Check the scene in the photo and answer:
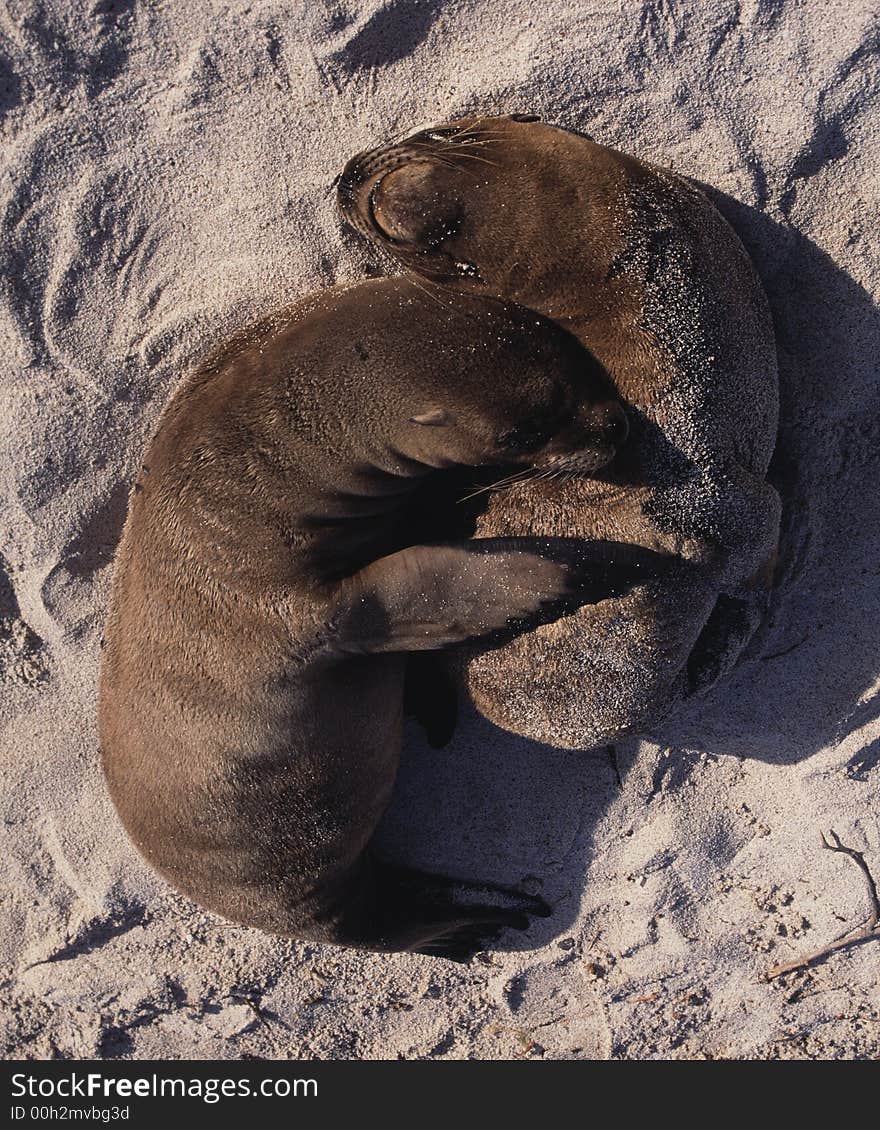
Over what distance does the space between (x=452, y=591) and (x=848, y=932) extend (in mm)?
2859

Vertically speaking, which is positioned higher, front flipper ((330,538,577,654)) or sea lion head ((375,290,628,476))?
sea lion head ((375,290,628,476))

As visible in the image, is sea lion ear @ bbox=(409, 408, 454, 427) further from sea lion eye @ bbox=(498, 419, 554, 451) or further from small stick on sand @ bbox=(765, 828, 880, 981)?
small stick on sand @ bbox=(765, 828, 880, 981)

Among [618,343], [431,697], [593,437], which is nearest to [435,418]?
[593,437]

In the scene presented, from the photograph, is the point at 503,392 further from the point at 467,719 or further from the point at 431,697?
the point at 467,719

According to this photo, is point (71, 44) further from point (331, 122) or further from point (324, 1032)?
point (324, 1032)

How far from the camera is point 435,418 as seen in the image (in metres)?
3.10

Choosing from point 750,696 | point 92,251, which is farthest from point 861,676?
point 92,251

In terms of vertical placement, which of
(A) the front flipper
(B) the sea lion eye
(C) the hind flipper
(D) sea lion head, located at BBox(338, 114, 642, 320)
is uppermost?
(D) sea lion head, located at BBox(338, 114, 642, 320)

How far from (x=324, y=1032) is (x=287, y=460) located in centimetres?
310

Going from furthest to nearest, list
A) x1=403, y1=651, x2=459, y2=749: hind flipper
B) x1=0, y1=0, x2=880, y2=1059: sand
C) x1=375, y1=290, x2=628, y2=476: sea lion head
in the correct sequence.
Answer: x1=403, y1=651, x2=459, y2=749: hind flipper < x1=0, y1=0, x2=880, y2=1059: sand < x1=375, y1=290, x2=628, y2=476: sea lion head

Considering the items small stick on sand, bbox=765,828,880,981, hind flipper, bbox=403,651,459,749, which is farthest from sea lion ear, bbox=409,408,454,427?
small stick on sand, bbox=765,828,880,981

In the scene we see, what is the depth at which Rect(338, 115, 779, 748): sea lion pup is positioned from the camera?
3.17 metres

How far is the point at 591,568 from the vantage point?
332 cm

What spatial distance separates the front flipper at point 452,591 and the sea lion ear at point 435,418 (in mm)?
405
